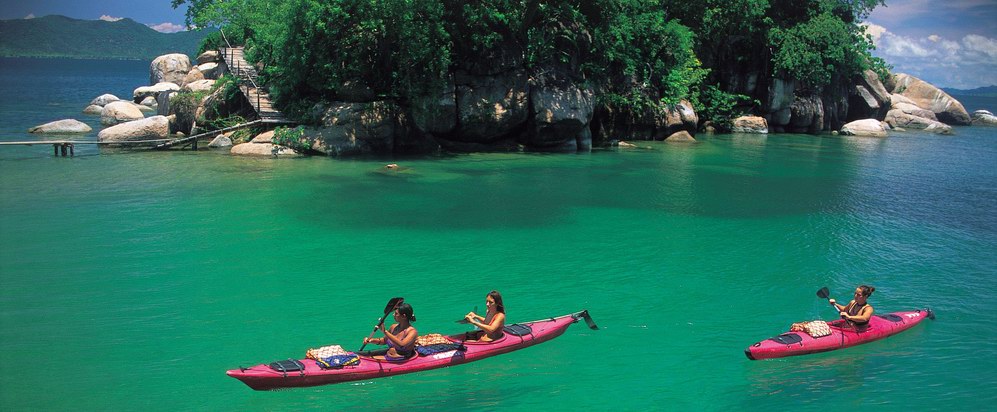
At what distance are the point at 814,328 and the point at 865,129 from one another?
3745cm

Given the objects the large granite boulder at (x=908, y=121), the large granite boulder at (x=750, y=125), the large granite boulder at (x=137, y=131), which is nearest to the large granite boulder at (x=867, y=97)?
the large granite boulder at (x=908, y=121)

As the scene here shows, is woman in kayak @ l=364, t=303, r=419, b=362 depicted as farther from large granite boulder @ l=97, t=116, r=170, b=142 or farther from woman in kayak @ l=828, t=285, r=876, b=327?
large granite boulder @ l=97, t=116, r=170, b=142

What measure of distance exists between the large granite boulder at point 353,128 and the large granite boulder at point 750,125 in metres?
22.6

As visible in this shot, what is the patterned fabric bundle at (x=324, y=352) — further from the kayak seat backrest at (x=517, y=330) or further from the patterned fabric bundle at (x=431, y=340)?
the kayak seat backrest at (x=517, y=330)

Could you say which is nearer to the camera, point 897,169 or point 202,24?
point 897,169

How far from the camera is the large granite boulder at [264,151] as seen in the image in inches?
1088

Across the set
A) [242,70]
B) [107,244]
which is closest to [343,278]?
[107,244]

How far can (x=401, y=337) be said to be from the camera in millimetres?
10180

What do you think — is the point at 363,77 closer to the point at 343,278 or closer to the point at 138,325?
the point at 343,278

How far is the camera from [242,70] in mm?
32906

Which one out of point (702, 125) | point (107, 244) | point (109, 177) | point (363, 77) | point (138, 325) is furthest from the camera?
point (702, 125)

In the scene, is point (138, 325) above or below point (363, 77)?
below

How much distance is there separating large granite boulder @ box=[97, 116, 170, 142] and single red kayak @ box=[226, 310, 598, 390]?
77.1 ft

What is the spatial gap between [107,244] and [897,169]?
2929cm
